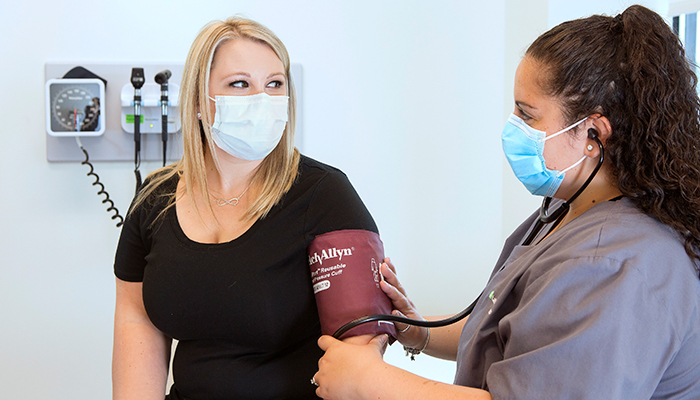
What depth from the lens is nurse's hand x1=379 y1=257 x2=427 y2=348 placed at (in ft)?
3.78

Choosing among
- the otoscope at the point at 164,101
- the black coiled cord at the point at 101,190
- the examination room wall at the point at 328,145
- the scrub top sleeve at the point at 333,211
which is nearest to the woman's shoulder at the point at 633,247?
the scrub top sleeve at the point at 333,211

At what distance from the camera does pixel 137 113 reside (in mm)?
1745

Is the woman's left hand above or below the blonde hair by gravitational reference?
below

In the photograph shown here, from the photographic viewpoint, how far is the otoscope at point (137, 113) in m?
1.71

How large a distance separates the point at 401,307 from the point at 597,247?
20.9 inches

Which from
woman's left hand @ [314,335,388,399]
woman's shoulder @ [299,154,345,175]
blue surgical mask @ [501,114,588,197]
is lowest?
woman's left hand @ [314,335,388,399]

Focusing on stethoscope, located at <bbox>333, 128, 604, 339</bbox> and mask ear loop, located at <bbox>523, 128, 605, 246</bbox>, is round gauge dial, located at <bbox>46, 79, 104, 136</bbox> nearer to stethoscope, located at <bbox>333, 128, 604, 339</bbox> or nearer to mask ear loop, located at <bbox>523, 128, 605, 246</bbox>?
stethoscope, located at <bbox>333, 128, 604, 339</bbox>

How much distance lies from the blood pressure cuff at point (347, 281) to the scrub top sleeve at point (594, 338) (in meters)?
0.39

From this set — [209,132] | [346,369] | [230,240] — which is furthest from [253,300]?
[209,132]

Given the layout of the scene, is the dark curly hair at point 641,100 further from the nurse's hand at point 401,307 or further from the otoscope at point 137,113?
the otoscope at point 137,113

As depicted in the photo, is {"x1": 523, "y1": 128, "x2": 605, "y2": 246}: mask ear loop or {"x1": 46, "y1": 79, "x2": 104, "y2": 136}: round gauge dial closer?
{"x1": 523, "y1": 128, "x2": 605, "y2": 246}: mask ear loop

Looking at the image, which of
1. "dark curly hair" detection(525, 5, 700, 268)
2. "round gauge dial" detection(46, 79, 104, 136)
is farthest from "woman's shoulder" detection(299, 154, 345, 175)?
"round gauge dial" detection(46, 79, 104, 136)

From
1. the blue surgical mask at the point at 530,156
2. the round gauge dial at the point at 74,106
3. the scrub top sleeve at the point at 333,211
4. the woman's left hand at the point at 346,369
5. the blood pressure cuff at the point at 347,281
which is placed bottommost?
the woman's left hand at the point at 346,369

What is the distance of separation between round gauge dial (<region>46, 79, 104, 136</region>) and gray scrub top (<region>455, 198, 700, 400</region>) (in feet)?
4.80
